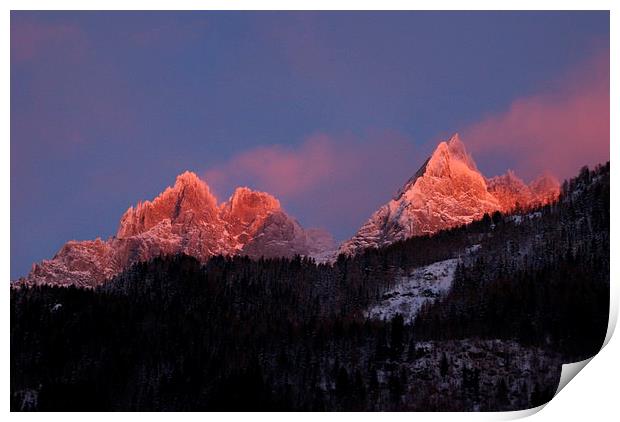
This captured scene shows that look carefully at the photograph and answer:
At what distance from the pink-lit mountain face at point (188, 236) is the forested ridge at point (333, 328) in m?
0.58

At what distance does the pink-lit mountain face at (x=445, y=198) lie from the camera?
137 feet

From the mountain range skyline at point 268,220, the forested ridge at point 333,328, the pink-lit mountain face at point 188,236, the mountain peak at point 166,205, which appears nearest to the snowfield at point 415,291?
the forested ridge at point 333,328

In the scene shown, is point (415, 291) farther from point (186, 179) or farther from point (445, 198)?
point (186, 179)

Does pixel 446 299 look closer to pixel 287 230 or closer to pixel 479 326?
pixel 479 326

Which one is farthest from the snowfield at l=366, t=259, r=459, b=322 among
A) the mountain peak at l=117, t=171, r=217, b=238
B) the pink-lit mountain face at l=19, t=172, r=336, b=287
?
the mountain peak at l=117, t=171, r=217, b=238

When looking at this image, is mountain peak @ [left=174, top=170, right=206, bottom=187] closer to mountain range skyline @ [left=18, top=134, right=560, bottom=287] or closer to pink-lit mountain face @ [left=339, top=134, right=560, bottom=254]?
mountain range skyline @ [left=18, top=134, right=560, bottom=287]

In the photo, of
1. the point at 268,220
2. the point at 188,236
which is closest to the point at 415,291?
the point at 268,220

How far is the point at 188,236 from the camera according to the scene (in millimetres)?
43406

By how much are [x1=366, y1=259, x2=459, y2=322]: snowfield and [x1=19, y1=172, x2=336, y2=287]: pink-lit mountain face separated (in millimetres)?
3387

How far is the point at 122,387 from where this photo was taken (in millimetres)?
38219

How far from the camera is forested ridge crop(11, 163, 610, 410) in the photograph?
37.2 metres

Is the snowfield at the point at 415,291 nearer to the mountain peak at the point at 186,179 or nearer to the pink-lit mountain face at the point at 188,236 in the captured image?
the pink-lit mountain face at the point at 188,236
